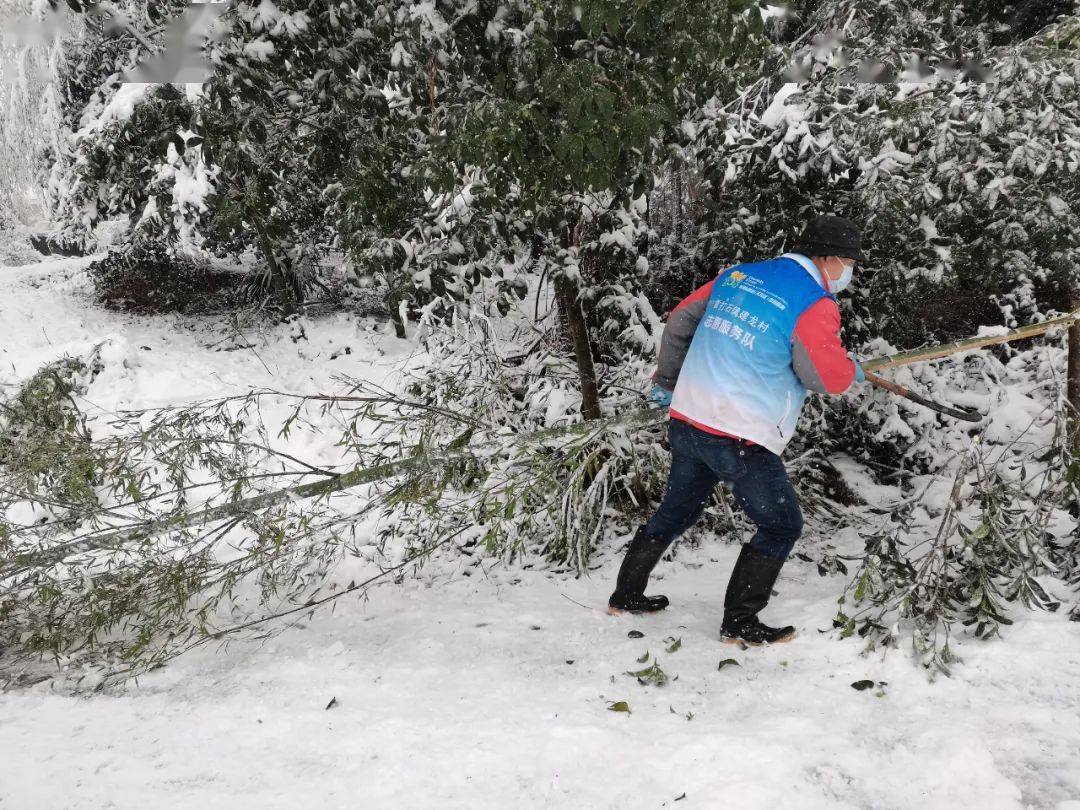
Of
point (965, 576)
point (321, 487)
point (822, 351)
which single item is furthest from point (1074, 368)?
point (321, 487)

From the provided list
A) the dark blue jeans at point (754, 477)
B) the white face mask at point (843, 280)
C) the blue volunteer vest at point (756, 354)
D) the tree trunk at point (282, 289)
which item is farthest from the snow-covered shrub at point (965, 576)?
the tree trunk at point (282, 289)

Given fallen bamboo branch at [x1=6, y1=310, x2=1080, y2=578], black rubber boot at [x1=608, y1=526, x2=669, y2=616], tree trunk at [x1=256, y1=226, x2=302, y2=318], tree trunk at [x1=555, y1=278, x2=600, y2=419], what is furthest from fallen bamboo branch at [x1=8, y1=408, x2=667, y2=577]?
tree trunk at [x1=256, y1=226, x2=302, y2=318]

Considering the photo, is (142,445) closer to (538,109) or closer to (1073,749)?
(538,109)

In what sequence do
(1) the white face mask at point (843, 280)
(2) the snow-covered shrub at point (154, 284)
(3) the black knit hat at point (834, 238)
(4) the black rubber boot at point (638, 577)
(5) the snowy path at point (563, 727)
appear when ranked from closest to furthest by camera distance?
(5) the snowy path at point (563, 727)
(3) the black knit hat at point (834, 238)
(1) the white face mask at point (843, 280)
(4) the black rubber boot at point (638, 577)
(2) the snow-covered shrub at point (154, 284)

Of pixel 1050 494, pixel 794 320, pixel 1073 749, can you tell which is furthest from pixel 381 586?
pixel 1050 494

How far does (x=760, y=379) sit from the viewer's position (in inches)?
99.7

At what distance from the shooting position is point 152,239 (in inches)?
337

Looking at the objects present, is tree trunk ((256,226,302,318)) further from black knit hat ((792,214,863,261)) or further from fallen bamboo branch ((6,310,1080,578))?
black knit hat ((792,214,863,261))

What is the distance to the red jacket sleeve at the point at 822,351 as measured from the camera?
2.41 metres

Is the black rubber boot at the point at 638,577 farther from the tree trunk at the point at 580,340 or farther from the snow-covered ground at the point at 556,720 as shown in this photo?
the tree trunk at the point at 580,340

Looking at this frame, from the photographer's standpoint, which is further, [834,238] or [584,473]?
[584,473]

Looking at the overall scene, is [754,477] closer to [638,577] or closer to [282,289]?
[638,577]

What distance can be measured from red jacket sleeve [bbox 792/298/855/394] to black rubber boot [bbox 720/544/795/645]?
72 cm

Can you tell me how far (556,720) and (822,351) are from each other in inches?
61.8
